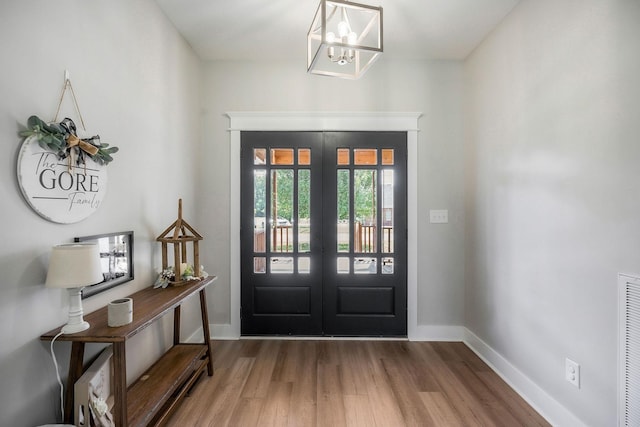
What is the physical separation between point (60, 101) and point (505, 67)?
9.43ft

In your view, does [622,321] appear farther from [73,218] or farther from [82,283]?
[73,218]

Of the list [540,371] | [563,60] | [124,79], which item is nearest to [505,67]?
[563,60]

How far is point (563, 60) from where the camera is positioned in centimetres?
176

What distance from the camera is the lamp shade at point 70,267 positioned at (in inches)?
45.5

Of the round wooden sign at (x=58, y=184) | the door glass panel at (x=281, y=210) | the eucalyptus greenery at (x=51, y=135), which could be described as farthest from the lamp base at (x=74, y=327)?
the door glass panel at (x=281, y=210)

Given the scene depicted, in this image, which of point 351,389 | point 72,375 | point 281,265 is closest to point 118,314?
point 72,375

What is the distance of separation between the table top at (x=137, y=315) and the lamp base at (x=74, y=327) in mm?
14

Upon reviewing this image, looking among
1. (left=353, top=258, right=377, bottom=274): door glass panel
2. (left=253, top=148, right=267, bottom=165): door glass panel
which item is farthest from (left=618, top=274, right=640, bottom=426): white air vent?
(left=253, top=148, right=267, bottom=165): door glass panel

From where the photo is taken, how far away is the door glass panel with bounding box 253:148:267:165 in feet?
9.73

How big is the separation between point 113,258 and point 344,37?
1.81m

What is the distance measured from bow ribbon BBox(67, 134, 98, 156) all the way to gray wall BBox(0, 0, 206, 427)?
115 millimetres

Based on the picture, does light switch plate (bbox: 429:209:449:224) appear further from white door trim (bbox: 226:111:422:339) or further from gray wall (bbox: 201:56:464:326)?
white door trim (bbox: 226:111:422:339)

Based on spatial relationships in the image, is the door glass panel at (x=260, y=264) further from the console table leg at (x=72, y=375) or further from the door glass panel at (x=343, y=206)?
the console table leg at (x=72, y=375)

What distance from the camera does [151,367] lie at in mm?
2035
